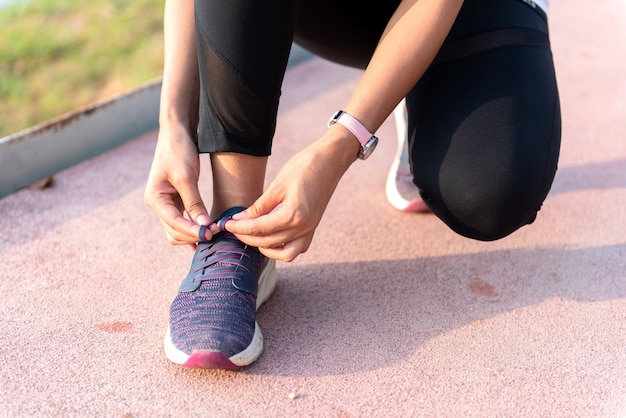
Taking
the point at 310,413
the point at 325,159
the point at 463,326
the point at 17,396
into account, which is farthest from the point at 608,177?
the point at 17,396

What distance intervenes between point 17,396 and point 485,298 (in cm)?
84

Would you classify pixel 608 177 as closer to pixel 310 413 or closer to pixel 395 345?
pixel 395 345

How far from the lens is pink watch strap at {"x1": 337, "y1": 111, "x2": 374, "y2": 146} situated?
109 centimetres

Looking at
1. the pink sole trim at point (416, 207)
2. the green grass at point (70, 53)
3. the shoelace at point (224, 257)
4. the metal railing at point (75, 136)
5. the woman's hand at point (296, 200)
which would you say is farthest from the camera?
the green grass at point (70, 53)

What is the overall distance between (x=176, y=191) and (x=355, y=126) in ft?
1.06

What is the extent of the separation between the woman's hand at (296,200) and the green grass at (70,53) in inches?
63.5

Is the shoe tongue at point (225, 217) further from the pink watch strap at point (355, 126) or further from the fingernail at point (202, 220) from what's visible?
the pink watch strap at point (355, 126)

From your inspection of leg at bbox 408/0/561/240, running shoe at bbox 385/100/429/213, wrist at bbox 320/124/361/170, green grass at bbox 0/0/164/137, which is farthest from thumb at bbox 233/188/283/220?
green grass at bbox 0/0/164/137

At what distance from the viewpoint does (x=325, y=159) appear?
107 cm

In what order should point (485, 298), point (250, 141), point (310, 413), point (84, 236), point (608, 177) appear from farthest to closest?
point (608, 177) < point (84, 236) < point (485, 298) < point (250, 141) < point (310, 413)

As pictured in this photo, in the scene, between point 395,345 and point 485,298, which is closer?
point 395,345

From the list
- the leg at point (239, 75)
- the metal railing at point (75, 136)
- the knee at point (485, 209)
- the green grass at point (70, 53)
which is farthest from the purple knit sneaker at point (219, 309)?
the green grass at point (70, 53)

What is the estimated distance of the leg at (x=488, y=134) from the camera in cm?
120

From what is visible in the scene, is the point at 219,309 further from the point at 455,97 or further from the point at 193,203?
the point at 455,97
